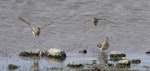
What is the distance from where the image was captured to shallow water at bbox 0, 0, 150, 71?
2266 centimetres

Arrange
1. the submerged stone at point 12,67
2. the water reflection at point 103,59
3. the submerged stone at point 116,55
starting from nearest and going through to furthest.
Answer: the submerged stone at point 12,67
the water reflection at point 103,59
the submerged stone at point 116,55

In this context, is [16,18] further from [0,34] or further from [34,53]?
[34,53]

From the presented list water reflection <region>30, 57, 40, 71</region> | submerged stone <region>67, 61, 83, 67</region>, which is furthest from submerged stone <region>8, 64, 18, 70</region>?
submerged stone <region>67, 61, 83, 67</region>

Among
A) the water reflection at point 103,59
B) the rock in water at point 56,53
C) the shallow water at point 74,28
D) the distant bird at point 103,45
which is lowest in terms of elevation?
the water reflection at point 103,59

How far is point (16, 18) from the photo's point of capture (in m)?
29.8

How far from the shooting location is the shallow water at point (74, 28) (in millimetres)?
22656

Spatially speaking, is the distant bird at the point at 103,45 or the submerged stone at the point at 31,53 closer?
the submerged stone at the point at 31,53

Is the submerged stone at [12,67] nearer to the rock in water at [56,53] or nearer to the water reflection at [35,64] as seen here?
the water reflection at [35,64]

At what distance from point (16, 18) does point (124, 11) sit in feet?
17.7

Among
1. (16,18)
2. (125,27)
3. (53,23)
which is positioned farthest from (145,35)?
(16,18)

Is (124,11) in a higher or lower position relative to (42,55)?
higher

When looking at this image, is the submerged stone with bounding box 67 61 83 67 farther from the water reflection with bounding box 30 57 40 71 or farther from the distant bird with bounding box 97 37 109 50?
the distant bird with bounding box 97 37 109 50

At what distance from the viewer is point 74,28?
27719mm

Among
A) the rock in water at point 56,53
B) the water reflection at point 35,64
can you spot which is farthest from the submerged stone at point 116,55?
the water reflection at point 35,64
